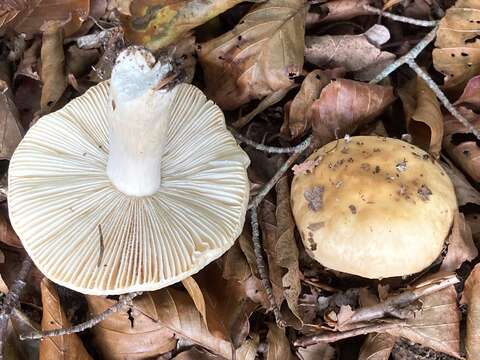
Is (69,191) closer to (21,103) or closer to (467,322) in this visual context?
(21,103)

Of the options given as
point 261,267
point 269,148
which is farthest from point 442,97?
point 261,267

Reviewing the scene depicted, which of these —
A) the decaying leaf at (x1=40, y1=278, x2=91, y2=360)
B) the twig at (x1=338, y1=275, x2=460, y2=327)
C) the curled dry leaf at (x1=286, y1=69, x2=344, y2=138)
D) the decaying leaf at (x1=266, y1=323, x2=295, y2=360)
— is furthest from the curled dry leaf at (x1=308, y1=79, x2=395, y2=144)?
the decaying leaf at (x1=40, y1=278, x2=91, y2=360)

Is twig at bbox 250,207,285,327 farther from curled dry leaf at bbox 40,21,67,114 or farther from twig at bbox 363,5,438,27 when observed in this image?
twig at bbox 363,5,438,27

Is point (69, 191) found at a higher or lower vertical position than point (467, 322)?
higher

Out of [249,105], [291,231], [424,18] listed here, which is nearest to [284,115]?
[249,105]

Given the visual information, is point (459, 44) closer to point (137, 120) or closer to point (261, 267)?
point (261, 267)

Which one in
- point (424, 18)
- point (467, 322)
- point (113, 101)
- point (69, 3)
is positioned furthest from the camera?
point (424, 18)
